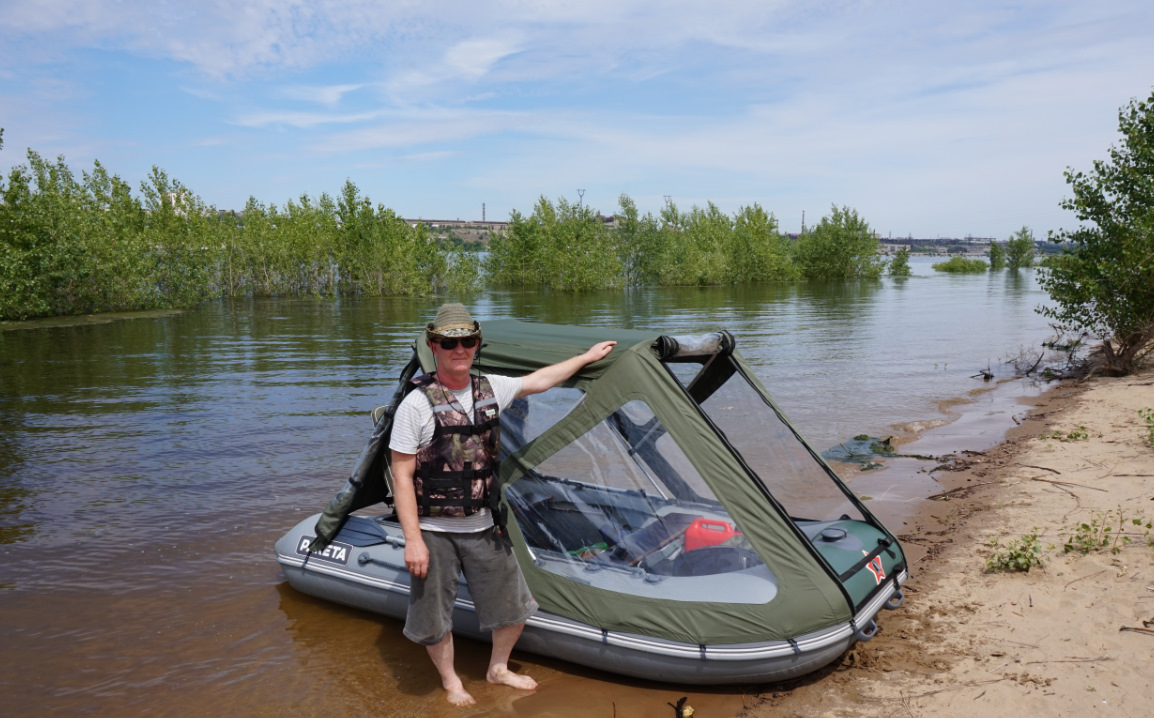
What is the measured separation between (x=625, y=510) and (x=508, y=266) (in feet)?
180

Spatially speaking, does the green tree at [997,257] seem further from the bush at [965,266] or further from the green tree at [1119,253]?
the green tree at [1119,253]

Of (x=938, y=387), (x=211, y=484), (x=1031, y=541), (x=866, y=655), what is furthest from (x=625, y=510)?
(x=938, y=387)

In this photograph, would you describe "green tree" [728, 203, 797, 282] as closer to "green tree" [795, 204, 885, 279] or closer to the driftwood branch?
"green tree" [795, 204, 885, 279]

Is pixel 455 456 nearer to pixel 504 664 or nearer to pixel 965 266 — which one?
pixel 504 664

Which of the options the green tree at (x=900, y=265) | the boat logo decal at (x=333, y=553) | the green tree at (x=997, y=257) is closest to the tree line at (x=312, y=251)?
the green tree at (x=900, y=265)

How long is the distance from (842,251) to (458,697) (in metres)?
79.5

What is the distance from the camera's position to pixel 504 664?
4.78m

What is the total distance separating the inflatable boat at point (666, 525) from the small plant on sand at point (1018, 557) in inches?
44.3

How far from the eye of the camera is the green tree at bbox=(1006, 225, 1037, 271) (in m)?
96.8

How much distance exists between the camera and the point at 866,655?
16.1ft

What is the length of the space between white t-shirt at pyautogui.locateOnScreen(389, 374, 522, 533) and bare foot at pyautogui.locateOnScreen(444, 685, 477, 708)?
3.77 feet

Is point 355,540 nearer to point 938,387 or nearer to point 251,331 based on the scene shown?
point 938,387

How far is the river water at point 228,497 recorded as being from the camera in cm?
506

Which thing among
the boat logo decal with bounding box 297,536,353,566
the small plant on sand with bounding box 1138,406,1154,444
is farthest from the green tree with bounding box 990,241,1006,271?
the boat logo decal with bounding box 297,536,353,566
